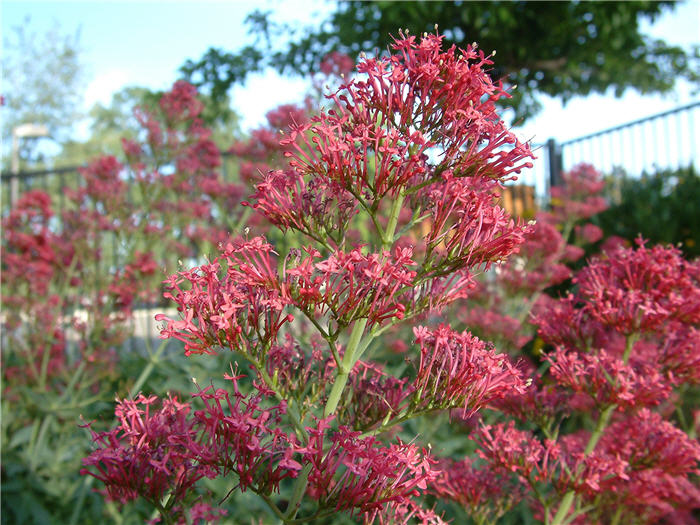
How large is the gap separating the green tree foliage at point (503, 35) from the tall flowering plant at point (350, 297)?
605 cm

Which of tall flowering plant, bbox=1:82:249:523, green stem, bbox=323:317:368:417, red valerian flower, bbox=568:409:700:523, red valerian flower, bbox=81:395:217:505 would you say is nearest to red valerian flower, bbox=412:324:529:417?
green stem, bbox=323:317:368:417

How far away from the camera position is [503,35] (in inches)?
304

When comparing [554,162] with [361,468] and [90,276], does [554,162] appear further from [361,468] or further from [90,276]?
[361,468]

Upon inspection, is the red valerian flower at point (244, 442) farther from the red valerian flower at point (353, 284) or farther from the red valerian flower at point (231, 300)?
the red valerian flower at point (353, 284)

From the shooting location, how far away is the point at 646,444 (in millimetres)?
2047

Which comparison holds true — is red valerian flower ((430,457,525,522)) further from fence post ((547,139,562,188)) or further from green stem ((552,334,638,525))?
fence post ((547,139,562,188))

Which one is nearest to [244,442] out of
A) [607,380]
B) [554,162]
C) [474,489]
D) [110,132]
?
[474,489]

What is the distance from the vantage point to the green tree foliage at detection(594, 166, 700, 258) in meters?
5.28

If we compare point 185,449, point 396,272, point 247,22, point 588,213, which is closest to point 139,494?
point 185,449

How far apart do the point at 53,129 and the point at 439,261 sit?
45706 mm

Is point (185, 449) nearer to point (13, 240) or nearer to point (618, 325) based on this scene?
point (618, 325)

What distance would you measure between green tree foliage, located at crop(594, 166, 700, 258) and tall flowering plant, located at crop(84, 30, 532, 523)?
449 centimetres

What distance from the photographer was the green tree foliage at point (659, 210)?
528 centimetres

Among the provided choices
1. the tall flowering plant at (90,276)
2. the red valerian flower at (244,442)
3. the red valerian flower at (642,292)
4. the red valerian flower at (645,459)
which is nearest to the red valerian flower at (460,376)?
the red valerian flower at (244,442)
